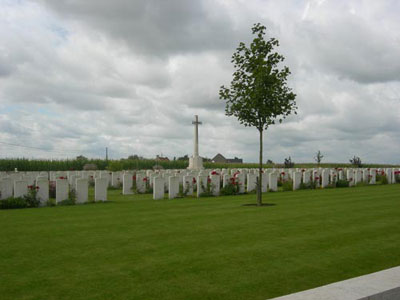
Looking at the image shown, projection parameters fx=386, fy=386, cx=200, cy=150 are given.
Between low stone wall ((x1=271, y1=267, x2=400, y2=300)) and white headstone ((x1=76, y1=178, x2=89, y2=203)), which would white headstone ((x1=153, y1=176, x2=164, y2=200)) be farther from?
low stone wall ((x1=271, y1=267, x2=400, y2=300))

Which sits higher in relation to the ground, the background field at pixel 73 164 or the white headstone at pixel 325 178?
the background field at pixel 73 164

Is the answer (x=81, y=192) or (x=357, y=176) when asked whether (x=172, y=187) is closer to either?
(x=81, y=192)

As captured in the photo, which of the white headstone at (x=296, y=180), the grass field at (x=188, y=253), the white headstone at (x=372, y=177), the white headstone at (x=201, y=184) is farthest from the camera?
the white headstone at (x=372, y=177)

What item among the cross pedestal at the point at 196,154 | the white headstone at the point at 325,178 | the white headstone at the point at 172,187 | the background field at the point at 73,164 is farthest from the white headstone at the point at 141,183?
the background field at the point at 73,164

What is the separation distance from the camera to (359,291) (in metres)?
2.88

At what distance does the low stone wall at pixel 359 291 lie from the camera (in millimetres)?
2760

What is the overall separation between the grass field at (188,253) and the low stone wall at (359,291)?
81cm

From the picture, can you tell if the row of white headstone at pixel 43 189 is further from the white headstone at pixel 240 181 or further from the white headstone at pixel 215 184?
the white headstone at pixel 240 181

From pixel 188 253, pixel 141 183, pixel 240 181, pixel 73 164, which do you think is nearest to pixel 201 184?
pixel 240 181

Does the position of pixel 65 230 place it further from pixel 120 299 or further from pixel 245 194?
pixel 245 194

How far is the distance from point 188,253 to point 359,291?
2651 mm

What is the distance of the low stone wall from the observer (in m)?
2.76

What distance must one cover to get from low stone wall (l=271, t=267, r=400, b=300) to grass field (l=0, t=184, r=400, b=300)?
81cm

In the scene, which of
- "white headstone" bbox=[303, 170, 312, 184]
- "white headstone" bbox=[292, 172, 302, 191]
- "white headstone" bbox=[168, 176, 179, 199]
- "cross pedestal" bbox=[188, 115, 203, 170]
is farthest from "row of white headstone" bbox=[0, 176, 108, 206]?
"cross pedestal" bbox=[188, 115, 203, 170]
